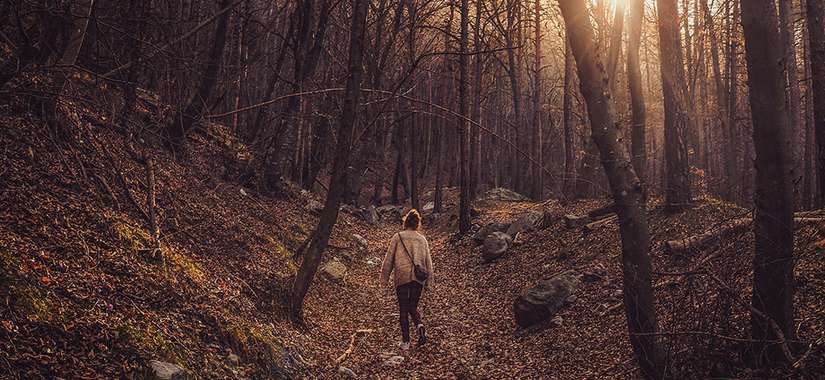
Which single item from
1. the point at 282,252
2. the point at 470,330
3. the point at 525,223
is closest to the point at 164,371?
the point at 470,330

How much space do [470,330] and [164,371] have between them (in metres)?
5.35

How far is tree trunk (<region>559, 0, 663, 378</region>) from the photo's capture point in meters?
5.18

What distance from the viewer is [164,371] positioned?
4266 mm

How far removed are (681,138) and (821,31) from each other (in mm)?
2920

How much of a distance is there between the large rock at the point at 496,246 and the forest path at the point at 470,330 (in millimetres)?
243

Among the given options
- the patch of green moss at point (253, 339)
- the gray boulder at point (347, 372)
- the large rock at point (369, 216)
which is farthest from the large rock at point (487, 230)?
the patch of green moss at point (253, 339)

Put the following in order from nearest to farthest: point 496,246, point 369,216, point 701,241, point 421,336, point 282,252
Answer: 1. point 421,336
2. point 701,241
3. point 282,252
4. point 496,246
5. point 369,216

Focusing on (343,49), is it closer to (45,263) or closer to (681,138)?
(681,138)

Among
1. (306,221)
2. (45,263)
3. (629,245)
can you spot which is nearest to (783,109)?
(629,245)

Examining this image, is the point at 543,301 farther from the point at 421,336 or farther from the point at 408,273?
the point at 408,273

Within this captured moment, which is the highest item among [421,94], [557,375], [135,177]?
[421,94]

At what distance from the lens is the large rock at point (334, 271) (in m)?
10.9

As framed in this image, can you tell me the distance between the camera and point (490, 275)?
12172mm

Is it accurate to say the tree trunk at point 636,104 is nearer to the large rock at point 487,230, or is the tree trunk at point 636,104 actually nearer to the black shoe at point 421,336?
the large rock at point 487,230
